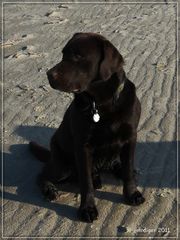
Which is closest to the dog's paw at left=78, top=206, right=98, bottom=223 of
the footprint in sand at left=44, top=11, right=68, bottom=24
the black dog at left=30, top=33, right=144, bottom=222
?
the black dog at left=30, top=33, right=144, bottom=222

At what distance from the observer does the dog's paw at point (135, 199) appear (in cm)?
432

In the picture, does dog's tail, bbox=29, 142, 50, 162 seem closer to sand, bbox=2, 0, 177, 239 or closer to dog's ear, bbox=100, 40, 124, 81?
sand, bbox=2, 0, 177, 239

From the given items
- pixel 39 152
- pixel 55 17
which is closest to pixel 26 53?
pixel 55 17

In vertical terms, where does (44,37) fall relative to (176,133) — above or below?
below

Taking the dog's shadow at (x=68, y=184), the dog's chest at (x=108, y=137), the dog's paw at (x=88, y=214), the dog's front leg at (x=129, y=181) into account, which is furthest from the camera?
the dog's shadow at (x=68, y=184)

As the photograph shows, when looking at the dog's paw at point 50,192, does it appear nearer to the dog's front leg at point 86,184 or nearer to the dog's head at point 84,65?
the dog's front leg at point 86,184

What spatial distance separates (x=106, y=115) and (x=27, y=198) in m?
1.13

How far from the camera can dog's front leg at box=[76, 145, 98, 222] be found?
4.11m

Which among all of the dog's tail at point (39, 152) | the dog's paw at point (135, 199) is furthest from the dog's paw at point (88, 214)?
the dog's tail at point (39, 152)

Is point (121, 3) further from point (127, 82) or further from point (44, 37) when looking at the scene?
point (127, 82)

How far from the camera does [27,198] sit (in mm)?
A: 4609

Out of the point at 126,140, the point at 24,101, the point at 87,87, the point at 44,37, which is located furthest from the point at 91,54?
the point at 44,37

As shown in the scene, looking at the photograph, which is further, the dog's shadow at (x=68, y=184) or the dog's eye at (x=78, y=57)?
the dog's shadow at (x=68, y=184)

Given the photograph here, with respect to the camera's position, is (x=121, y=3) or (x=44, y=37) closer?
(x=44, y=37)
